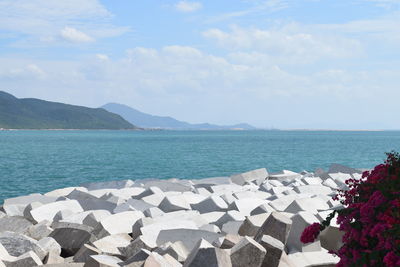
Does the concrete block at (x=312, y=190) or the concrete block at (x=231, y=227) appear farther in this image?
the concrete block at (x=312, y=190)

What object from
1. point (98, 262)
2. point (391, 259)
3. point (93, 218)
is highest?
point (391, 259)

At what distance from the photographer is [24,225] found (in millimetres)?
8852

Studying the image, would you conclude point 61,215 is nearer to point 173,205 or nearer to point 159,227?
point 173,205

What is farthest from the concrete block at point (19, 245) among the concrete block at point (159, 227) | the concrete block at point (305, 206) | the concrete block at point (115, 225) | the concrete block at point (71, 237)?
the concrete block at point (305, 206)

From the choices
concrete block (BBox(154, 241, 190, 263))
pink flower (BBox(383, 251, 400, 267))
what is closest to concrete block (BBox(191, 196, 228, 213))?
concrete block (BBox(154, 241, 190, 263))

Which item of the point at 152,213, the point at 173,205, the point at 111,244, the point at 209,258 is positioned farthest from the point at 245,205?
the point at 209,258

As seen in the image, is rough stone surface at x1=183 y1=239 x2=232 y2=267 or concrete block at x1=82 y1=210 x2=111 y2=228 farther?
concrete block at x1=82 y1=210 x2=111 y2=228

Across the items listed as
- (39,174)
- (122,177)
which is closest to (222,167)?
(122,177)

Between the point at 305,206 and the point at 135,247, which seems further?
the point at 305,206

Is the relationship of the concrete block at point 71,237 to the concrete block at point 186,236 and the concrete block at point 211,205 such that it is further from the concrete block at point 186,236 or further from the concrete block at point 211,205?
the concrete block at point 211,205

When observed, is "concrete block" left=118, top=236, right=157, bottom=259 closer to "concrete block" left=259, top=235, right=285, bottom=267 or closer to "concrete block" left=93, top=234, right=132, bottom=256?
"concrete block" left=93, top=234, right=132, bottom=256

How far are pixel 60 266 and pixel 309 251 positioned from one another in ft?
8.41

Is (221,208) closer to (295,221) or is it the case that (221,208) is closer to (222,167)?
(295,221)

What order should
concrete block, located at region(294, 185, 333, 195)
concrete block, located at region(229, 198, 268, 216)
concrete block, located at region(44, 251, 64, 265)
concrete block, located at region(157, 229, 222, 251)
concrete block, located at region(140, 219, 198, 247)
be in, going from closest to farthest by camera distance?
concrete block, located at region(44, 251, 64, 265), concrete block, located at region(157, 229, 222, 251), concrete block, located at region(140, 219, 198, 247), concrete block, located at region(229, 198, 268, 216), concrete block, located at region(294, 185, 333, 195)
